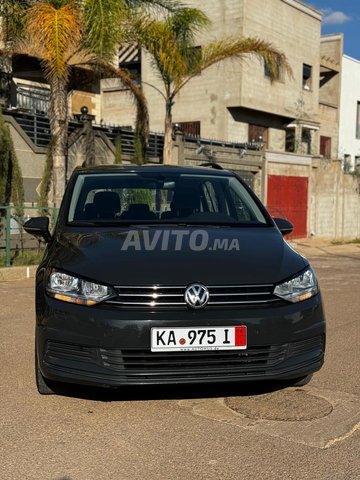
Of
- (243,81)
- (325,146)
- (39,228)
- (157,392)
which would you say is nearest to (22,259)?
(39,228)

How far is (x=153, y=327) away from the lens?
3438 mm

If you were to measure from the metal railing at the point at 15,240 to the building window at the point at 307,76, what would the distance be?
1900 cm

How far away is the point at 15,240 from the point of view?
11039mm

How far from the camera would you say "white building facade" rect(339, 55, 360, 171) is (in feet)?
105

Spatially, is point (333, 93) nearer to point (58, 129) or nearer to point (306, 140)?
point (306, 140)

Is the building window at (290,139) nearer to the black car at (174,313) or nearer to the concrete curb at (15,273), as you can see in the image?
the concrete curb at (15,273)

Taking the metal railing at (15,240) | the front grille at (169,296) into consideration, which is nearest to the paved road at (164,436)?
the front grille at (169,296)

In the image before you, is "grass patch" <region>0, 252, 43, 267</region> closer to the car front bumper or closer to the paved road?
the paved road

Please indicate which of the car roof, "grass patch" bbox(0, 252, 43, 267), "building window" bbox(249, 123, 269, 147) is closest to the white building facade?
"building window" bbox(249, 123, 269, 147)

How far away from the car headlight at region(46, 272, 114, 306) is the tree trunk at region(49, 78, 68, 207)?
27.6ft

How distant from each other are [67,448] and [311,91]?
26.5 metres

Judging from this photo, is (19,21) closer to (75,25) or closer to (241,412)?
(75,25)

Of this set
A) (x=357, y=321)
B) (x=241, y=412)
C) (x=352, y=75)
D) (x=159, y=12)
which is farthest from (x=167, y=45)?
(x=352, y=75)

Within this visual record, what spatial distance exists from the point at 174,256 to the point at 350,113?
102ft
